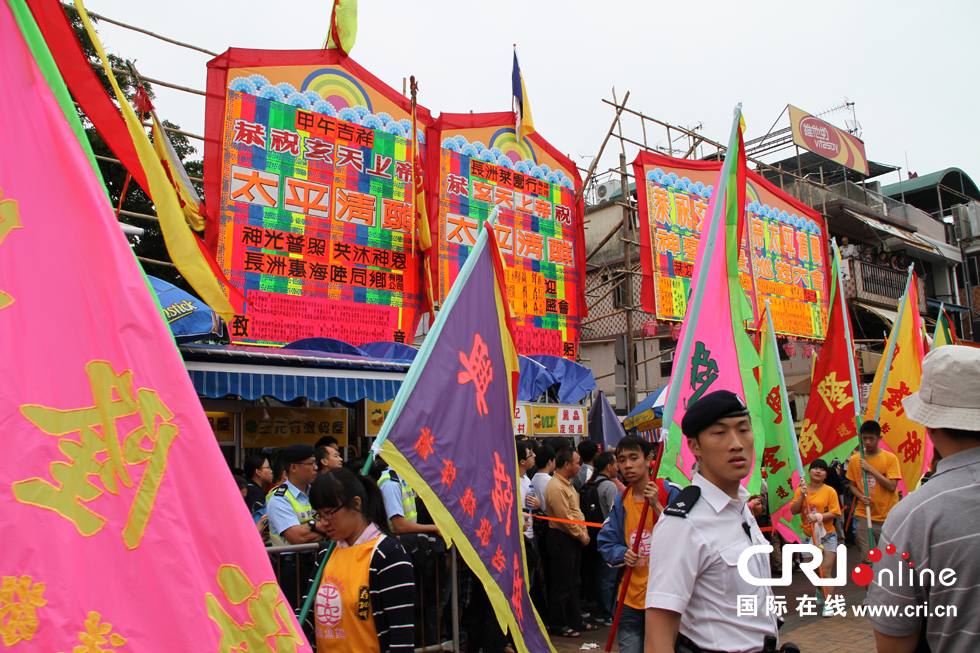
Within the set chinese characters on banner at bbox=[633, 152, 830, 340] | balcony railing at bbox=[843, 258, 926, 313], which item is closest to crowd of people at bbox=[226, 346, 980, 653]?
chinese characters on banner at bbox=[633, 152, 830, 340]

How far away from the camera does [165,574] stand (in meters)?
1.83

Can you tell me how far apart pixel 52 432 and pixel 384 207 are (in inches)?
353

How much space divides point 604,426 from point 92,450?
10.2 m

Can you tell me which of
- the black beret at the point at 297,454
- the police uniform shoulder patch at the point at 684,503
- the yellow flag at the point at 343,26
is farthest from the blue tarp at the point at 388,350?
the police uniform shoulder patch at the point at 684,503

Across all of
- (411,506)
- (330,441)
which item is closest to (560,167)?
(330,441)

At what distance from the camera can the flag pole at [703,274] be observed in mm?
3701

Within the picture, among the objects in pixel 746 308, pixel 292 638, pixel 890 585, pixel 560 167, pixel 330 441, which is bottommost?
pixel 292 638

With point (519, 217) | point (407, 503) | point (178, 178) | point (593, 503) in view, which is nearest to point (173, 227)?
point (178, 178)

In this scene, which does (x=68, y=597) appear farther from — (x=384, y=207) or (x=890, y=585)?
(x=384, y=207)

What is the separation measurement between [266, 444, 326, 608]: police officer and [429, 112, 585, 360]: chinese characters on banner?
634cm

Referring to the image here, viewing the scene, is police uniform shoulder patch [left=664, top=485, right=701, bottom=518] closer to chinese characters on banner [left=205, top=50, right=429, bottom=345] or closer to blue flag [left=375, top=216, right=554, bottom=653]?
blue flag [left=375, top=216, right=554, bottom=653]

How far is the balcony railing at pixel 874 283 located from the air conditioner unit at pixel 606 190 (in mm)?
7393

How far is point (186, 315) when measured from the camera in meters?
6.86

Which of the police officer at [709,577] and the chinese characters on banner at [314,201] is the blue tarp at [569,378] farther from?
the police officer at [709,577]
